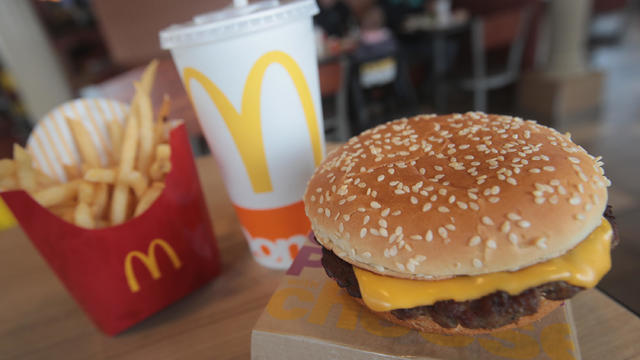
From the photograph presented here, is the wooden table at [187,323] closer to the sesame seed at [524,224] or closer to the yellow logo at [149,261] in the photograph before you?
the yellow logo at [149,261]

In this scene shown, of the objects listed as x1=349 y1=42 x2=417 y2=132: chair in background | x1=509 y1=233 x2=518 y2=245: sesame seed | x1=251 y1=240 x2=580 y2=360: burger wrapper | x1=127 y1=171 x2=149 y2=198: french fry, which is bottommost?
x1=349 y1=42 x2=417 y2=132: chair in background

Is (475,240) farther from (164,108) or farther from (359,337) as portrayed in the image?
(164,108)

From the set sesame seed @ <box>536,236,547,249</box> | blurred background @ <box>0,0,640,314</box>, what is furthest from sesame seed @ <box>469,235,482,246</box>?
blurred background @ <box>0,0,640,314</box>

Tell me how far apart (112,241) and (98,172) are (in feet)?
0.68

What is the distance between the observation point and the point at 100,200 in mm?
1126

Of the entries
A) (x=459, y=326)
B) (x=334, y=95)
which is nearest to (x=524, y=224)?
(x=459, y=326)

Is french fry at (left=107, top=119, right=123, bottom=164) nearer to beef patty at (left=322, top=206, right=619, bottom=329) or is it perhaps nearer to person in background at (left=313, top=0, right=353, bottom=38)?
beef patty at (left=322, top=206, right=619, bottom=329)

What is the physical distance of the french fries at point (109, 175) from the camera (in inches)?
39.2

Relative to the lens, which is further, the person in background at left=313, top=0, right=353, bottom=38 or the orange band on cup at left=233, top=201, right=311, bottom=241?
the person in background at left=313, top=0, right=353, bottom=38

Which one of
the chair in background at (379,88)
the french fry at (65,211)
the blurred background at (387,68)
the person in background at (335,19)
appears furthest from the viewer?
the person in background at (335,19)

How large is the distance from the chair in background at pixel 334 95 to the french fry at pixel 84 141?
2047 millimetres

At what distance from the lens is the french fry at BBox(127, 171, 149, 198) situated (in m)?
1.10

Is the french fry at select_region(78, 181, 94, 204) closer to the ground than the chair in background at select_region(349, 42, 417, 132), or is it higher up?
higher up

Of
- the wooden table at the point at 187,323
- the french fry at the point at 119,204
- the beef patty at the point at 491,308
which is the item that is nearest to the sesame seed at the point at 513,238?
the beef patty at the point at 491,308
